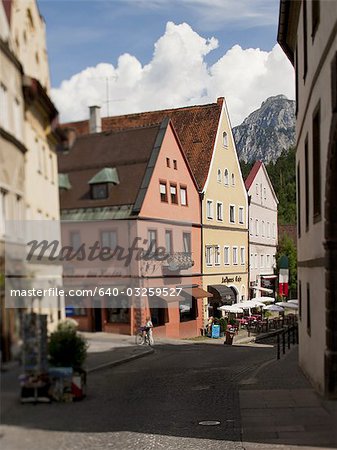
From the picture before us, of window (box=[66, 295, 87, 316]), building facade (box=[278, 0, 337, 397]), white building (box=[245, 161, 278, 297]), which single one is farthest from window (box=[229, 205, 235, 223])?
window (box=[66, 295, 87, 316])

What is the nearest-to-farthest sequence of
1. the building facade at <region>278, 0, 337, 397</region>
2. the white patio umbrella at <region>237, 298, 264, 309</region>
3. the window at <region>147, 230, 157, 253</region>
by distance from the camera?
the window at <region>147, 230, 157, 253</region> → the white patio umbrella at <region>237, 298, 264, 309</region> → the building facade at <region>278, 0, 337, 397</region>

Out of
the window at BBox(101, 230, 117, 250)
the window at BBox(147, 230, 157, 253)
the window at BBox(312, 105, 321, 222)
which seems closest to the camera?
the window at BBox(101, 230, 117, 250)

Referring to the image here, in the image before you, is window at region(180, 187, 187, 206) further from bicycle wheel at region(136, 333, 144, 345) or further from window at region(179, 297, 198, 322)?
bicycle wheel at region(136, 333, 144, 345)

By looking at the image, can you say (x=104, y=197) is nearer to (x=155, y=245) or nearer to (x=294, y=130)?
(x=155, y=245)

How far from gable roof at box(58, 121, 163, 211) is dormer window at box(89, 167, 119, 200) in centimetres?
1

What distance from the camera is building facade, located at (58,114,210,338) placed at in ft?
7.00

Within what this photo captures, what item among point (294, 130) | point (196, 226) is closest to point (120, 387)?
A: point (196, 226)

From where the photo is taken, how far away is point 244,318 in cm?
272

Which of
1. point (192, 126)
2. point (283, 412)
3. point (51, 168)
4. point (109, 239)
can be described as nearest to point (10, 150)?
point (51, 168)

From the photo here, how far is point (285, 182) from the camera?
3.05m

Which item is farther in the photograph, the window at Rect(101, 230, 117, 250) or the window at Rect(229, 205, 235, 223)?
the window at Rect(229, 205, 235, 223)

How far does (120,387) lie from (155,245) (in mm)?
518

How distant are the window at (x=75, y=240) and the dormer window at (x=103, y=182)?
0.12m

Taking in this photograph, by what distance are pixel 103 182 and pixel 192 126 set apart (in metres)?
0.55
